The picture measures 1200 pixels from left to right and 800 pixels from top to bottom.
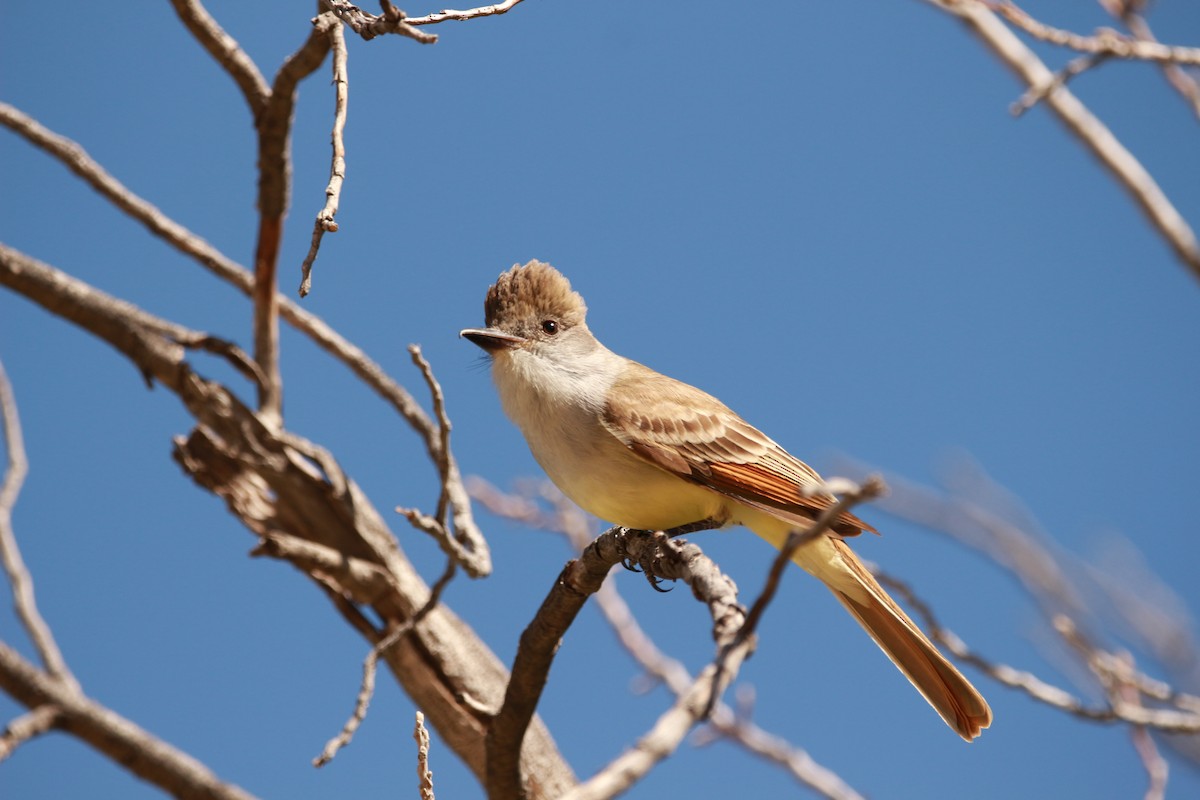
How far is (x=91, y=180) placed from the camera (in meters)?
4.83

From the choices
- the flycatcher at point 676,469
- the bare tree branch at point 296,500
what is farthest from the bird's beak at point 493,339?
the bare tree branch at point 296,500

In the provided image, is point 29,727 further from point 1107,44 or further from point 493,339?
point 1107,44

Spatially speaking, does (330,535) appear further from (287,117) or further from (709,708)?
(709,708)

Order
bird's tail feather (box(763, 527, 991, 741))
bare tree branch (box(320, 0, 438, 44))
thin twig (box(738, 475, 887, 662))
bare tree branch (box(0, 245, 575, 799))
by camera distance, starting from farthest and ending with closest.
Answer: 1. bare tree branch (box(0, 245, 575, 799))
2. bird's tail feather (box(763, 527, 991, 741))
3. bare tree branch (box(320, 0, 438, 44))
4. thin twig (box(738, 475, 887, 662))

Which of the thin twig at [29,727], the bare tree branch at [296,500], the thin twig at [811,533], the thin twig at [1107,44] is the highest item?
the thin twig at [1107,44]

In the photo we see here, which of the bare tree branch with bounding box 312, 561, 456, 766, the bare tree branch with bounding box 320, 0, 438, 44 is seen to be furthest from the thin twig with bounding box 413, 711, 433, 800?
the bare tree branch with bounding box 320, 0, 438, 44

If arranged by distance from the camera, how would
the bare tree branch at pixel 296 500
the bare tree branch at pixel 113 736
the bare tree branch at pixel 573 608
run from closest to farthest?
the bare tree branch at pixel 573 608
the bare tree branch at pixel 113 736
the bare tree branch at pixel 296 500

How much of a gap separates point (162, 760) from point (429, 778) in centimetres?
112

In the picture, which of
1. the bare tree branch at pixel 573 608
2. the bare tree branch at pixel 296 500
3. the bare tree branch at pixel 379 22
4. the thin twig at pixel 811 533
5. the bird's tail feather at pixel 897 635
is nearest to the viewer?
the thin twig at pixel 811 533

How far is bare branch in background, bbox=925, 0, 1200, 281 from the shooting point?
2662 mm

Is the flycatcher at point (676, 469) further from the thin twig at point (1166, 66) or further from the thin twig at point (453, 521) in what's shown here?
the thin twig at point (1166, 66)

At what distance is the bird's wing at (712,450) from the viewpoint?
4.12 metres

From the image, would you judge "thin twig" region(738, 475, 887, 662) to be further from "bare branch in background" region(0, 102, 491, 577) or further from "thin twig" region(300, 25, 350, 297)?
"bare branch in background" region(0, 102, 491, 577)

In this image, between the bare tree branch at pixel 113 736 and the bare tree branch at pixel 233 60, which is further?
the bare tree branch at pixel 233 60
